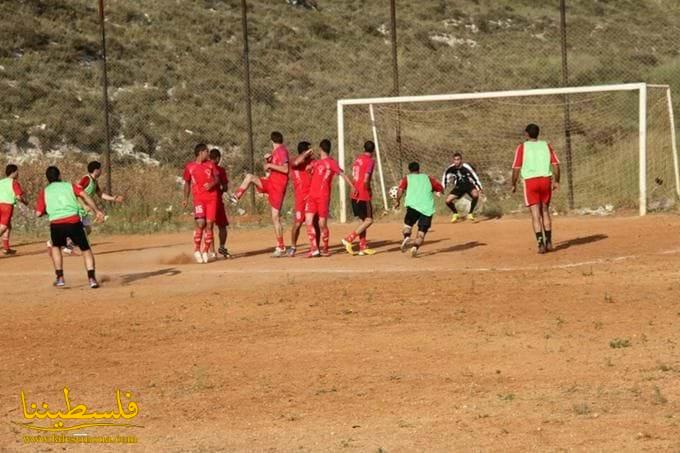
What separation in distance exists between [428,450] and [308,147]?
1170cm

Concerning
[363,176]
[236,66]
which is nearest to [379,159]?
[363,176]

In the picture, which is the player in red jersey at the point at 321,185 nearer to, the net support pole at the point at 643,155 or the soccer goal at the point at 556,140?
the soccer goal at the point at 556,140

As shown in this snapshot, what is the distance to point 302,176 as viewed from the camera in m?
20.4

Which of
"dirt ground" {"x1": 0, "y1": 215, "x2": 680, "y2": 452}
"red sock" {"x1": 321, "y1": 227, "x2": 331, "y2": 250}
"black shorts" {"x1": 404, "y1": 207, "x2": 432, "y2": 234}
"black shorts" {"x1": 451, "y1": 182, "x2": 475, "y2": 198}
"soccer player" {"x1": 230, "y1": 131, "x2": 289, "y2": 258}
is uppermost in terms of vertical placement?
"soccer player" {"x1": 230, "y1": 131, "x2": 289, "y2": 258}

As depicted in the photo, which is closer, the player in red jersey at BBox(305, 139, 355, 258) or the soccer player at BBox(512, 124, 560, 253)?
the soccer player at BBox(512, 124, 560, 253)

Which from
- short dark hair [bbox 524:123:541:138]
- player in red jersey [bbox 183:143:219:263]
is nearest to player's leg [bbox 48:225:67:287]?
player in red jersey [bbox 183:143:219:263]

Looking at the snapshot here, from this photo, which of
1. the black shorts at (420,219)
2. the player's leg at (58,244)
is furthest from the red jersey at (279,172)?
the player's leg at (58,244)

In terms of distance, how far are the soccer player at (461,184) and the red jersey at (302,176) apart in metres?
6.40

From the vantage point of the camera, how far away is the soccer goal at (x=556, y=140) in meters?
27.2

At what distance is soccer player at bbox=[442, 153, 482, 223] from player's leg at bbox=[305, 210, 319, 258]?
619 centimetres

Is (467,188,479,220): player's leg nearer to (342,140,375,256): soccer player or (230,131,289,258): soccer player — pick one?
(342,140,375,256): soccer player

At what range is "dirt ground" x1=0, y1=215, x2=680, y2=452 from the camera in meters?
9.76

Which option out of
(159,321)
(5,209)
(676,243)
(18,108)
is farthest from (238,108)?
(159,321)

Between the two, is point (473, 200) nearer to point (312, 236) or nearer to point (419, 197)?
point (312, 236)
